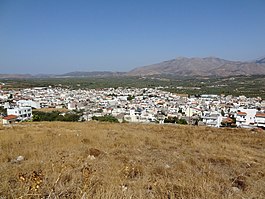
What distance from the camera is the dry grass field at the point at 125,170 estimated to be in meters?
2.35

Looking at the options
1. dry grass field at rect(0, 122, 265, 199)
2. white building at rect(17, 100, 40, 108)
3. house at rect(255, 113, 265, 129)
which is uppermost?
dry grass field at rect(0, 122, 265, 199)

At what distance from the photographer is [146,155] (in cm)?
532

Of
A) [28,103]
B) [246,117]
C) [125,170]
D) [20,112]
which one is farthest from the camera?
[28,103]

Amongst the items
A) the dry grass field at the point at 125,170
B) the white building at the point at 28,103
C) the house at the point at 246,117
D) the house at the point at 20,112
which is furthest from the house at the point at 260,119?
the white building at the point at 28,103

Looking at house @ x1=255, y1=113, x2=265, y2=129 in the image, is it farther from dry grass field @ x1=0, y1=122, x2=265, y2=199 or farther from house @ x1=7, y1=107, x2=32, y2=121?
house @ x1=7, y1=107, x2=32, y2=121

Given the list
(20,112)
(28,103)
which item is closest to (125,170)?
(20,112)

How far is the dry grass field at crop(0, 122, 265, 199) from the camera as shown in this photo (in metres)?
2.35

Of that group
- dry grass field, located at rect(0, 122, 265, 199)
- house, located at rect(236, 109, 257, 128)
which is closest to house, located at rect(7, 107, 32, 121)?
dry grass field, located at rect(0, 122, 265, 199)

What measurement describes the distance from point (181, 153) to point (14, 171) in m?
3.84

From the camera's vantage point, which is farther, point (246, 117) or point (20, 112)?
point (20, 112)

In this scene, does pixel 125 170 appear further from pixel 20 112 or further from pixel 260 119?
pixel 20 112

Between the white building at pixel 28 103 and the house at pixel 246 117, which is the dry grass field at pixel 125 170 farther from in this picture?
the white building at pixel 28 103

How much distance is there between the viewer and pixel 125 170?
3.43m

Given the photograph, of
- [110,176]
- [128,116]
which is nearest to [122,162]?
[110,176]
